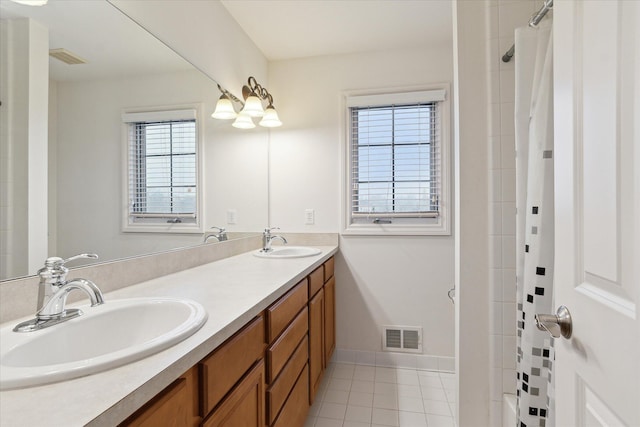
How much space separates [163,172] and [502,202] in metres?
1.63

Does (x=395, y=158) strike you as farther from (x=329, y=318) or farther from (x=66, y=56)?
(x=66, y=56)

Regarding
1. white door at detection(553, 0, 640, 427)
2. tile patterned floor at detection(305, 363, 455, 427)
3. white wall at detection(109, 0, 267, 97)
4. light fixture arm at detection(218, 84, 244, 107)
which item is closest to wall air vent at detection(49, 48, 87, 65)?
white wall at detection(109, 0, 267, 97)

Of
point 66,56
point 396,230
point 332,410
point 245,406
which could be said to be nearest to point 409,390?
point 332,410

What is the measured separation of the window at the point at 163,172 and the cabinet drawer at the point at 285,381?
2.79ft

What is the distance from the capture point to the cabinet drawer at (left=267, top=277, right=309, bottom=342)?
3.64ft

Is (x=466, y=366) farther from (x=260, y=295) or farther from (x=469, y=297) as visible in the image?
(x=260, y=295)

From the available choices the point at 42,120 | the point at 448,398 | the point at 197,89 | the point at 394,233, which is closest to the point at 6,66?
the point at 42,120

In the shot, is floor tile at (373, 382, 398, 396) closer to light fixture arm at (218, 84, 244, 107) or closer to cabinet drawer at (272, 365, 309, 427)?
cabinet drawer at (272, 365, 309, 427)

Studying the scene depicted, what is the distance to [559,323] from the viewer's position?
2.23ft

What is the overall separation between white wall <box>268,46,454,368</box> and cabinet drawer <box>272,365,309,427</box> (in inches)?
36.4

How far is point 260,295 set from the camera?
107 cm

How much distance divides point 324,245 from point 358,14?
166 cm

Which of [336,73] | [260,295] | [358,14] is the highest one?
[358,14]

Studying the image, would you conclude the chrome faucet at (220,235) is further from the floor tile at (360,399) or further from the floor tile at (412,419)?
the floor tile at (412,419)
